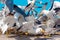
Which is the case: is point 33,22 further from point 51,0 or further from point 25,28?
point 51,0

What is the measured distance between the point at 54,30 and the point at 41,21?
0.21 meters

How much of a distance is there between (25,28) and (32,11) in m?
0.26

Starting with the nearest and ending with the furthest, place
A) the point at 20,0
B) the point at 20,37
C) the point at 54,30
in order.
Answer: the point at 20,37 → the point at 54,30 → the point at 20,0

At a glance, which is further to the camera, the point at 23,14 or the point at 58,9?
the point at 58,9

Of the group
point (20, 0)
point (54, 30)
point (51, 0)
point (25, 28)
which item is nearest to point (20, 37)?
point (25, 28)

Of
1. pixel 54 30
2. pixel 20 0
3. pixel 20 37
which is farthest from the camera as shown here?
pixel 20 0

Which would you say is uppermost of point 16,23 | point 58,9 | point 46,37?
point 58,9

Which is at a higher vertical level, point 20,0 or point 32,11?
point 20,0

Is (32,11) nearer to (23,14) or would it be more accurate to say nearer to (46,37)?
(23,14)

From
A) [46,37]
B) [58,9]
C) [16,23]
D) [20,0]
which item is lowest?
[46,37]

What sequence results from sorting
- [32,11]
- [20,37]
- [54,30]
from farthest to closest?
1. [32,11]
2. [54,30]
3. [20,37]

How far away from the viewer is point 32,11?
6.23 ft

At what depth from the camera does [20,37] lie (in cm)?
161

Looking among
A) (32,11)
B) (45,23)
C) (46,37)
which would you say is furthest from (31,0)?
(46,37)
